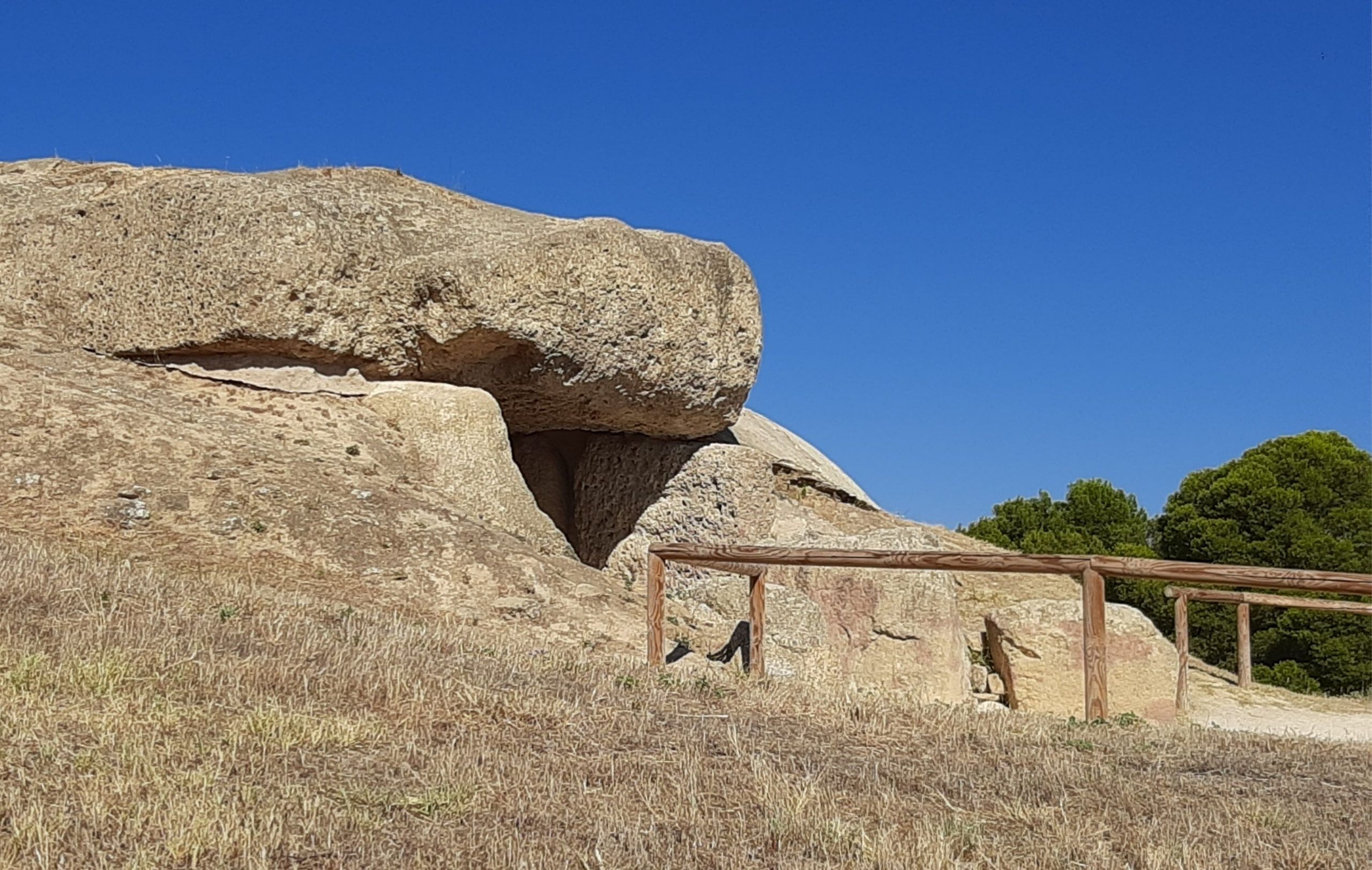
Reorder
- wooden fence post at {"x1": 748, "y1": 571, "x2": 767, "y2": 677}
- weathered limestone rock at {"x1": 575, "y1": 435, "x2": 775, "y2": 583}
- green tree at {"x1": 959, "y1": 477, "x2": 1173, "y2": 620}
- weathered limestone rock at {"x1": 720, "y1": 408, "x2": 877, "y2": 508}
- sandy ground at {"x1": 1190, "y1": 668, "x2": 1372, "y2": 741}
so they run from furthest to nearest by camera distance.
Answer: green tree at {"x1": 959, "y1": 477, "x2": 1173, "y2": 620}
weathered limestone rock at {"x1": 720, "y1": 408, "x2": 877, "y2": 508}
weathered limestone rock at {"x1": 575, "y1": 435, "x2": 775, "y2": 583}
sandy ground at {"x1": 1190, "y1": 668, "x2": 1372, "y2": 741}
wooden fence post at {"x1": 748, "y1": 571, "x2": 767, "y2": 677}

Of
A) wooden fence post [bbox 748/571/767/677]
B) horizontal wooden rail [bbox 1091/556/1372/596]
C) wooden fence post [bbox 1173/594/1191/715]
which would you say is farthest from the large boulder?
horizontal wooden rail [bbox 1091/556/1372/596]

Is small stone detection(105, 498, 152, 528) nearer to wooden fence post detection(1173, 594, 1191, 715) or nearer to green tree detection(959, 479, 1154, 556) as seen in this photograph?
wooden fence post detection(1173, 594, 1191, 715)

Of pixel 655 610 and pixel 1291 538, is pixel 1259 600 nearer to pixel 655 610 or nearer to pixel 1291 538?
pixel 655 610

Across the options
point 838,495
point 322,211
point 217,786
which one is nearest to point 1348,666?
point 838,495

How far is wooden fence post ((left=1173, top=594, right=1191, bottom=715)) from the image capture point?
1130 cm

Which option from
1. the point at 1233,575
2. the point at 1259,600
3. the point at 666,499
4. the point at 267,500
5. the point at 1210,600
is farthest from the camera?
the point at 666,499

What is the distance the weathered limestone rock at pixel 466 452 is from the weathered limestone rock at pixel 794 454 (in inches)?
147

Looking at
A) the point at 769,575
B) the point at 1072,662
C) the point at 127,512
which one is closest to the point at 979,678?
the point at 1072,662

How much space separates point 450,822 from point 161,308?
29.9ft

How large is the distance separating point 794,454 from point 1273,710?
24.7 feet

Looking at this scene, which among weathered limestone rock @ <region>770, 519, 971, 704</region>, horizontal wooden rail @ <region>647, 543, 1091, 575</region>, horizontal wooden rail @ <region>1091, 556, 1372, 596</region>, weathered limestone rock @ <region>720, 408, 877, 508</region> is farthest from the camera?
weathered limestone rock @ <region>720, 408, 877, 508</region>

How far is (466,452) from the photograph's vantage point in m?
12.9

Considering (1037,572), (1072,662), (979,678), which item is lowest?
(979,678)

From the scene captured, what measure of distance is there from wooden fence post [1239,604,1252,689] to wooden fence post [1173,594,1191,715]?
6.18 ft
